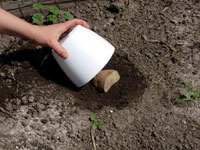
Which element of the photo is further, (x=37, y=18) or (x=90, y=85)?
(x=37, y=18)

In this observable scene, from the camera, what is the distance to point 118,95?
5.18 ft

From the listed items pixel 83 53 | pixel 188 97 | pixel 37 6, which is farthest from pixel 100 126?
pixel 37 6

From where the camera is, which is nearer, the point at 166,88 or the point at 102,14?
the point at 166,88

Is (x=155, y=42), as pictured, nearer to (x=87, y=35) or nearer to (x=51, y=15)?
(x=87, y=35)

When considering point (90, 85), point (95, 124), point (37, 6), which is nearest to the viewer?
point (95, 124)

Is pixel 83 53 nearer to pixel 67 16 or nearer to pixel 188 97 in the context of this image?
pixel 67 16

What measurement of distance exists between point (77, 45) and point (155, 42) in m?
0.62

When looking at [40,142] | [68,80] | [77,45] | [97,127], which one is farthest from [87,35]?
[40,142]

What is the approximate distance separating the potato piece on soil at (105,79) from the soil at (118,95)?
39mm

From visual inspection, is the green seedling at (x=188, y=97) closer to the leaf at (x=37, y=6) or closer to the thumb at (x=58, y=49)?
the thumb at (x=58, y=49)

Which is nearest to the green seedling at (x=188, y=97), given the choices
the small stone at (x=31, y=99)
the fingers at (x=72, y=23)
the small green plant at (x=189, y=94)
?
the small green plant at (x=189, y=94)

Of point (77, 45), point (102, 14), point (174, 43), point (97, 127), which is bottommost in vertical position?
point (97, 127)

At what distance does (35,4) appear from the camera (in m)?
1.82

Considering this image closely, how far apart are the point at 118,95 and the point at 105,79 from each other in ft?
0.44
